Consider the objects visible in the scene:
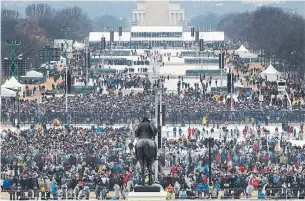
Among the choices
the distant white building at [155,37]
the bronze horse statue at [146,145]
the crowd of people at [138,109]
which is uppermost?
the bronze horse statue at [146,145]

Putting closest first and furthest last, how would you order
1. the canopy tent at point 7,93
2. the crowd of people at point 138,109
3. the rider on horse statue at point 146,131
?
the rider on horse statue at point 146,131, the crowd of people at point 138,109, the canopy tent at point 7,93

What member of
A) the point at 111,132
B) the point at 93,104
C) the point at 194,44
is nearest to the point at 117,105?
the point at 93,104

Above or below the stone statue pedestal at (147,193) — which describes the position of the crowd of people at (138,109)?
below

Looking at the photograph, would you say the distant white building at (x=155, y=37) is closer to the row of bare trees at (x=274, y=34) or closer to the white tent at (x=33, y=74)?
the row of bare trees at (x=274, y=34)

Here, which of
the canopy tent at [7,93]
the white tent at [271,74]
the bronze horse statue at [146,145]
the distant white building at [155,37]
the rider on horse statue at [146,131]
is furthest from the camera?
the distant white building at [155,37]

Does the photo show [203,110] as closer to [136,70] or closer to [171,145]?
[171,145]

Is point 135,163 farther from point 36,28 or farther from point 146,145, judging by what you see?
point 36,28

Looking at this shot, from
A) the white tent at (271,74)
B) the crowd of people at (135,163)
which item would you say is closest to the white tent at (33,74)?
the white tent at (271,74)
